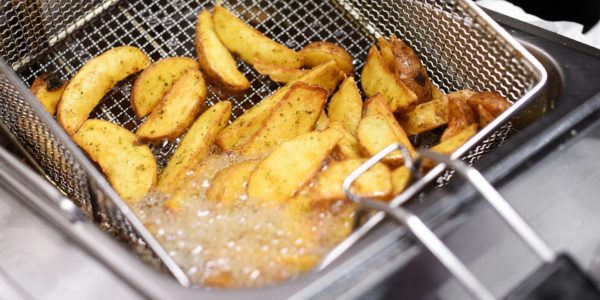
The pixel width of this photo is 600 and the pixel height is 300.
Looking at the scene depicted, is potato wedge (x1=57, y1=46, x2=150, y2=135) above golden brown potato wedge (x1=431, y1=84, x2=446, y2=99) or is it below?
above

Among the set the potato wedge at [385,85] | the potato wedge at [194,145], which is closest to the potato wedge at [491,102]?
the potato wedge at [385,85]

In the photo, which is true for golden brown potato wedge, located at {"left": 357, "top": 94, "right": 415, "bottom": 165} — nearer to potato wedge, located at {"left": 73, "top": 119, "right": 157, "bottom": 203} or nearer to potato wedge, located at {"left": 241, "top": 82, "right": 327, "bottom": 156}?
potato wedge, located at {"left": 241, "top": 82, "right": 327, "bottom": 156}

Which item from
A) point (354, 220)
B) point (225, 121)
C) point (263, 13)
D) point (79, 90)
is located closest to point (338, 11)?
point (263, 13)

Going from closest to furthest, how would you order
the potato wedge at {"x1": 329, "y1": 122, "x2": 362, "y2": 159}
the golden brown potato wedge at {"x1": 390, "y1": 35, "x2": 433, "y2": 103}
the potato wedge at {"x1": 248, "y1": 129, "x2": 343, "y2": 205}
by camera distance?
the potato wedge at {"x1": 248, "y1": 129, "x2": 343, "y2": 205}
the potato wedge at {"x1": 329, "y1": 122, "x2": 362, "y2": 159}
the golden brown potato wedge at {"x1": 390, "y1": 35, "x2": 433, "y2": 103}

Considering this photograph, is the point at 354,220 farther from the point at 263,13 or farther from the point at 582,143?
the point at 263,13

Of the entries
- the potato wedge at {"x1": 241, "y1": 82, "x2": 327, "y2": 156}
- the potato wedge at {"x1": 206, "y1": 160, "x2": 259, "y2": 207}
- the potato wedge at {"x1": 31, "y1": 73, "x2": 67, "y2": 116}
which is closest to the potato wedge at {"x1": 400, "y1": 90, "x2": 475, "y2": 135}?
the potato wedge at {"x1": 241, "y1": 82, "x2": 327, "y2": 156}

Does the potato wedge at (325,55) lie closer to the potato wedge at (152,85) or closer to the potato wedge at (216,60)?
the potato wedge at (216,60)
